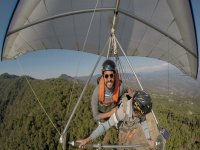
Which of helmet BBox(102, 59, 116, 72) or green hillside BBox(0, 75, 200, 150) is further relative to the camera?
green hillside BBox(0, 75, 200, 150)

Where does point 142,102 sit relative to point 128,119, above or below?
above

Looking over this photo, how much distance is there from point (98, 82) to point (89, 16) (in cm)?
429

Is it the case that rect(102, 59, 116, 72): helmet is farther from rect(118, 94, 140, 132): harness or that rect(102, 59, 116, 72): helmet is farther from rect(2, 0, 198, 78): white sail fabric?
rect(2, 0, 198, 78): white sail fabric

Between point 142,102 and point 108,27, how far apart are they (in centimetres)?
566

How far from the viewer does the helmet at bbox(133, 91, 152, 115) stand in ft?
13.6

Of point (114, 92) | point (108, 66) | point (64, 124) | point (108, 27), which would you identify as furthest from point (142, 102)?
point (64, 124)

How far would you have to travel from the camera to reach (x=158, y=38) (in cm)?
962

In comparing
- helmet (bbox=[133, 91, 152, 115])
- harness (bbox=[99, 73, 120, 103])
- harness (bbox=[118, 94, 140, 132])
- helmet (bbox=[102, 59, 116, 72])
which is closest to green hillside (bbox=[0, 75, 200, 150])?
harness (bbox=[99, 73, 120, 103])

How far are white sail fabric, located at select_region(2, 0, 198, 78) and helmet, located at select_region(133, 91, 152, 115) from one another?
4223 mm

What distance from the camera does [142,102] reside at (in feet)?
13.6

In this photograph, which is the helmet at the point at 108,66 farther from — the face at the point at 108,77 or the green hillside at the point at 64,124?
the green hillside at the point at 64,124

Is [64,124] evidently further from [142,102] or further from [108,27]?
[142,102]

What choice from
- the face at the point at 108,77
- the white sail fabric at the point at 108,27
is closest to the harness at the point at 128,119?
the face at the point at 108,77

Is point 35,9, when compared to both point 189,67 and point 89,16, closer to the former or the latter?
point 89,16
